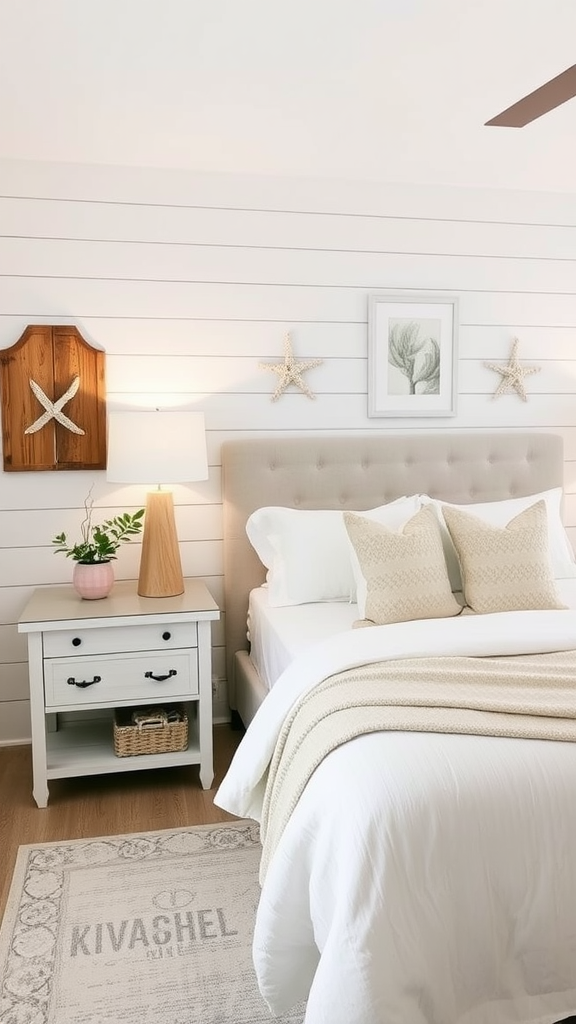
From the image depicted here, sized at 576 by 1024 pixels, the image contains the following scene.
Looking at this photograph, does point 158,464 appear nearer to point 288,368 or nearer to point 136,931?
point 288,368

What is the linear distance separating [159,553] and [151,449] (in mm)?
398

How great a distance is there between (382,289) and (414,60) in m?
1.28

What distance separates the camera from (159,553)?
319 cm

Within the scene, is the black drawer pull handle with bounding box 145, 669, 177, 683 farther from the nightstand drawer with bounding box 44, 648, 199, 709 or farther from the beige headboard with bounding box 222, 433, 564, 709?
the beige headboard with bounding box 222, 433, 564, 709

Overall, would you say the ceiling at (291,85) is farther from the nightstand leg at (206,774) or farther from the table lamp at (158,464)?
the nightstand leg at (206,774)

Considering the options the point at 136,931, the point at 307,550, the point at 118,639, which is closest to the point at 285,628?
the point at 307,550

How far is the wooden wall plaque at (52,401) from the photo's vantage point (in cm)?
327

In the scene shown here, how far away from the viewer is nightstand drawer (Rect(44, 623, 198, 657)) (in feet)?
9.59

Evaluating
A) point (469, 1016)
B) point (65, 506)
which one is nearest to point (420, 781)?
point (469, 1016)

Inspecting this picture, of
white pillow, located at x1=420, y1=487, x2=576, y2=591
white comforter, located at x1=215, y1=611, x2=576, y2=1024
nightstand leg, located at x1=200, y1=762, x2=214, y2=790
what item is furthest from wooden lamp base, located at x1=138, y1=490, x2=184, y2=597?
white comforter, located at x1=215, y1=611, x2=576, y2=1024

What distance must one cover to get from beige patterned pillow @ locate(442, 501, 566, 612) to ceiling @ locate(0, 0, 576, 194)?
1.39 m

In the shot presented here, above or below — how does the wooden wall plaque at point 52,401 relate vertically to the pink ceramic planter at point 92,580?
above

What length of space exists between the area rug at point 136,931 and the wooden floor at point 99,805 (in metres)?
0.07

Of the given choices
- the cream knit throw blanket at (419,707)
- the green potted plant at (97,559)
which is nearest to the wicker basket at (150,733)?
the green potted plant at (97,559)
